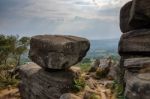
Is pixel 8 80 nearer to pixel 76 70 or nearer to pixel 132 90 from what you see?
pixel 76 70

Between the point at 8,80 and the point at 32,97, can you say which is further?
the point at 8,80

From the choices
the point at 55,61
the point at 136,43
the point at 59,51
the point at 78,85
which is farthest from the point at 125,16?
the point at 78,85

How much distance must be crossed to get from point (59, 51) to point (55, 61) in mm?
1233

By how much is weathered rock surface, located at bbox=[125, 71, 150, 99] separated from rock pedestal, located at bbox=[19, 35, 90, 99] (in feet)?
42.3

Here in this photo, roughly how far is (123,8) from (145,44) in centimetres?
578

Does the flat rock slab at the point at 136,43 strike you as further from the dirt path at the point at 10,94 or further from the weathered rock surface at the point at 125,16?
the dirt path at the point at 10,94

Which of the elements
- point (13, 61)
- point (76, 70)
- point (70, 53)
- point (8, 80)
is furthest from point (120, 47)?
point (13, 61)

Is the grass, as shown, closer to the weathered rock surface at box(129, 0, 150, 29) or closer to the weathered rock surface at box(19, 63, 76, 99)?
the weathered rock surface at box(19, 63, 76, 99)

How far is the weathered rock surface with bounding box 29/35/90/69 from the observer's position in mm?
33562

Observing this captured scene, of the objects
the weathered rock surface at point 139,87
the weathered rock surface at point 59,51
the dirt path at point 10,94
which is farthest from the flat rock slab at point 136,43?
the dirt path at point 10,94

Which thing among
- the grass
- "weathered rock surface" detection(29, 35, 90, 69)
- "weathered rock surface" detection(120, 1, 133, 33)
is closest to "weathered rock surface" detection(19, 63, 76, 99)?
the grass

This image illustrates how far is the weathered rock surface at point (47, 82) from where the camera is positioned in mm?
34375

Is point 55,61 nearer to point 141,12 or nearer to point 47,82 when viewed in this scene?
point 47,82

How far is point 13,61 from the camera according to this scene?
2980 inches
